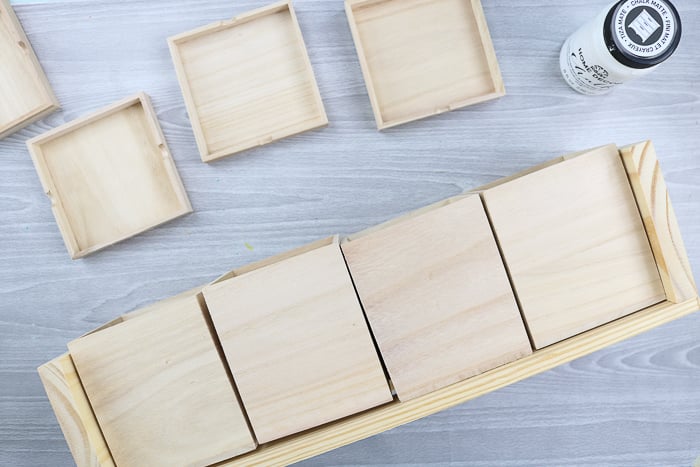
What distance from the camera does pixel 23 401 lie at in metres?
0.69

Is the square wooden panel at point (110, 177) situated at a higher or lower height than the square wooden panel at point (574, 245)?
higher

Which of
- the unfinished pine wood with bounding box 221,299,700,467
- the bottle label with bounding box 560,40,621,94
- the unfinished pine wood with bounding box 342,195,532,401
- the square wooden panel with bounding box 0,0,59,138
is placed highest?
the square wooden panel with bounding box 0,0,59,138

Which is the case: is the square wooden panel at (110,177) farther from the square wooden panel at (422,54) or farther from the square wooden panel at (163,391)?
the square wooden panel at (422,54)

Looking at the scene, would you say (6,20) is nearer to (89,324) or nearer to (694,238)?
(89,324)

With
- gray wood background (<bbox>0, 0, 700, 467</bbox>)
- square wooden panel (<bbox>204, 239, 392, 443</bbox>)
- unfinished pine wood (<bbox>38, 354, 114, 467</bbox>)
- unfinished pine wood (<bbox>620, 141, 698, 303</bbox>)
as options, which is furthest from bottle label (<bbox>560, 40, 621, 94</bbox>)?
unfinished pine wood (<bbox>38, 354, 114, 467</bbox>)

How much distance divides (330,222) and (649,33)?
1.42 feet

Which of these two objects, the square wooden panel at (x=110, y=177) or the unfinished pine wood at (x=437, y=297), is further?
Answer: the square wooden panel at (x=110, y=177)

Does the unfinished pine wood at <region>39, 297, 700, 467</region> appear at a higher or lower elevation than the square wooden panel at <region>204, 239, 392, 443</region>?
lower

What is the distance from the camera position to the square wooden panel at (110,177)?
65cm

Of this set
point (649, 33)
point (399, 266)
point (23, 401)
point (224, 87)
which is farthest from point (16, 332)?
point (649, 33)

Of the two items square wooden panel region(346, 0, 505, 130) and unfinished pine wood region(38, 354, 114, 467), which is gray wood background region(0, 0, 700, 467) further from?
unfinished pine wood region(38, 354, 114, 467)

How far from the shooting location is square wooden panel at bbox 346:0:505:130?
2.10 feet

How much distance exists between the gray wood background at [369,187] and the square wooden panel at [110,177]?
26 millimetres

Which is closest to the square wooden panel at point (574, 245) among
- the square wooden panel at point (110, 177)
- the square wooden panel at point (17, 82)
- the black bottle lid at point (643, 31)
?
the black bottle lid at point (643, 31)
